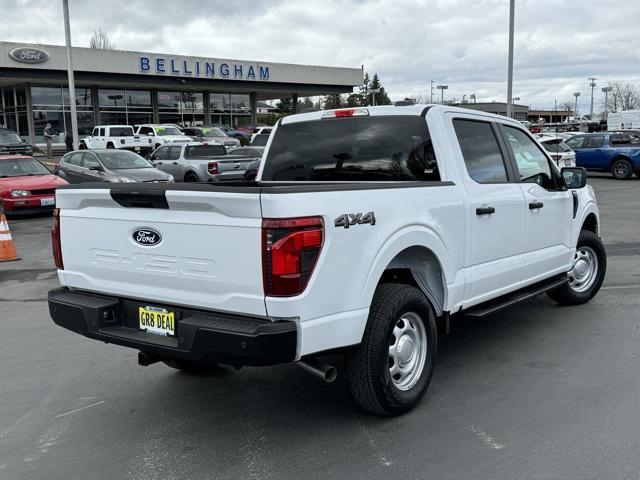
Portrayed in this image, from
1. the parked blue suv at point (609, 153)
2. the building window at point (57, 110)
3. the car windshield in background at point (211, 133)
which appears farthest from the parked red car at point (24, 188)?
the building window at point (57, 110)

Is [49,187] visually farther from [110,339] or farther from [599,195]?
[599,195]

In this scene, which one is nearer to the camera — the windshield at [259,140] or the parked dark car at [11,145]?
the windshield at [259,140]

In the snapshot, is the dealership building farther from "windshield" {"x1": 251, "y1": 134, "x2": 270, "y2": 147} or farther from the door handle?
the door handle

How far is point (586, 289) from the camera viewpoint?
22.7ft

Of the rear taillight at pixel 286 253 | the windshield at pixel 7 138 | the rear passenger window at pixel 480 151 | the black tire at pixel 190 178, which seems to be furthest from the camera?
the windshield at pixel 7 138

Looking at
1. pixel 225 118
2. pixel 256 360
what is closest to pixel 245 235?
pixel 256 360

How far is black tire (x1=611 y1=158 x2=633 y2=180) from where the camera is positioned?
23766mm

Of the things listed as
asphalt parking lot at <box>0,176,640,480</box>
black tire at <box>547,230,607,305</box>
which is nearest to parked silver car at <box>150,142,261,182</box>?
black tire at <box>547,230,607,305</box>

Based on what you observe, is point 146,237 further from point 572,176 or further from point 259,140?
point 259,140

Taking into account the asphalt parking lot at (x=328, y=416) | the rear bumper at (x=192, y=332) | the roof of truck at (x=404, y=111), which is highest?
the roof of truck at (x=404, y=111)

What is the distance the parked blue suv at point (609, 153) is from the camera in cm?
2372

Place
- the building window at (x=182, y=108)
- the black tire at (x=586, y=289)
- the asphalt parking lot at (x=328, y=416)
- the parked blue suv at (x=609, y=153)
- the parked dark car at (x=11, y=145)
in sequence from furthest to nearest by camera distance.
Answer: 1. the building window at (x=182, y=108)
2. the parked dark car at (x=11, y=145)
3. the parked blue suv at (x=609, y=153)
4. the black tire at (x=586, y=289)
5. the asphalt parking lot at (x=328, y=416)

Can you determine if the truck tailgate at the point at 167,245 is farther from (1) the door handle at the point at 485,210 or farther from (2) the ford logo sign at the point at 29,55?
(2) the ford logo sign at the point at 29,55

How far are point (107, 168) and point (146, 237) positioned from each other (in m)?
14.8
